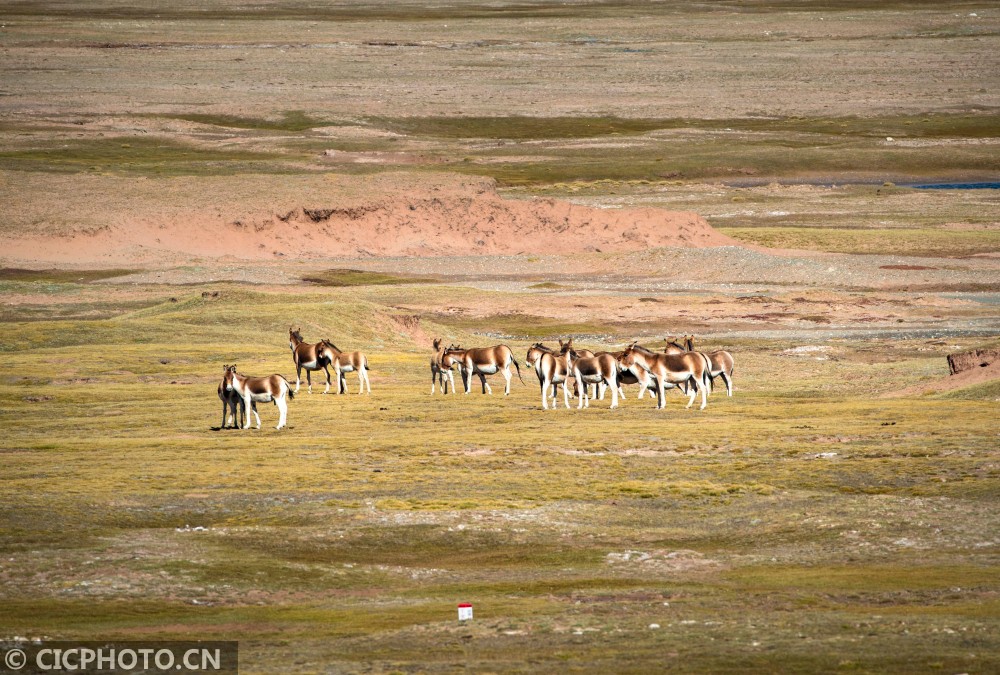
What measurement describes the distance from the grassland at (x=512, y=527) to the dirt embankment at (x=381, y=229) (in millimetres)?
37860

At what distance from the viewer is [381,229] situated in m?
83.8

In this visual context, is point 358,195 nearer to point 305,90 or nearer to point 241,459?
point 241,459

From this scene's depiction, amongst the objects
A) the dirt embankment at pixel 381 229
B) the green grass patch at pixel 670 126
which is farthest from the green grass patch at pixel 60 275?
the green grass patch at pixel 670 126

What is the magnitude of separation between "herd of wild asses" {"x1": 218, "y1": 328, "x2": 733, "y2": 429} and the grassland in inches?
31.4

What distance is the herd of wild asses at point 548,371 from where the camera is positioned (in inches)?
1297

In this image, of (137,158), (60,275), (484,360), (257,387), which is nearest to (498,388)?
(484,360)

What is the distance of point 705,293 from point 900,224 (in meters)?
24.7

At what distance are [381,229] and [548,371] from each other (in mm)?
48317

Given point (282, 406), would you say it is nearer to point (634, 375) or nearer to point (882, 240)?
point (634, 375)

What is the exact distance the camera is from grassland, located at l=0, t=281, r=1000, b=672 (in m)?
16.5

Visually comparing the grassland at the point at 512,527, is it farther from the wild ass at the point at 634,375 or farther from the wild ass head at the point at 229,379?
the wild ass head at the point at 229,379

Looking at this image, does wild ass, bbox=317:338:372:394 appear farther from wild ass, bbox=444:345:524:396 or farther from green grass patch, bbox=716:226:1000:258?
green grass patch, bbox=716:226:1000:258

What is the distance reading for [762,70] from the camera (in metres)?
165

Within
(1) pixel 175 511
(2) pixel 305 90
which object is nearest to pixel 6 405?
(1) pixel 175 511
